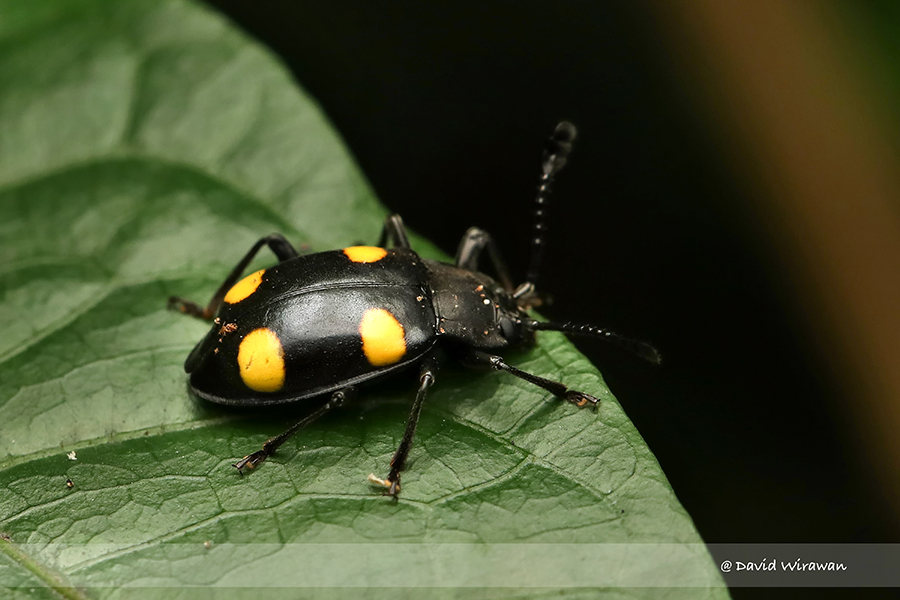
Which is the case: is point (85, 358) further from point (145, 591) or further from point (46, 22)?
point (46, 22)

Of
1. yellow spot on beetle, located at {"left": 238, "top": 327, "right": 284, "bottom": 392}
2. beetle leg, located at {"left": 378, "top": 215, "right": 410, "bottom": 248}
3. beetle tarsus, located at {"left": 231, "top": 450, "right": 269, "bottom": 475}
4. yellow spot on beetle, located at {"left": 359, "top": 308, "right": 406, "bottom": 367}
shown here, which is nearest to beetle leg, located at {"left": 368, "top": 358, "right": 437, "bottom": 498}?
yellow spot on beetle, located at {"left": 359, "top": 308, "right": 406, "bottom": 367}

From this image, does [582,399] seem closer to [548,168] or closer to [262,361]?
[262,361]

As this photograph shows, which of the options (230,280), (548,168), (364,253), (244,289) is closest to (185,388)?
(244,289)

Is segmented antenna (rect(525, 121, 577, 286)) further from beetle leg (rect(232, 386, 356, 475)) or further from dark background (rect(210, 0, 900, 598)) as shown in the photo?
beetle leg (rect(232, 386, 356, 475))

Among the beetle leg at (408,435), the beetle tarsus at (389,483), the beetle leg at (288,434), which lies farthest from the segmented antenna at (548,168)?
the beetle tarsus at (389,483)

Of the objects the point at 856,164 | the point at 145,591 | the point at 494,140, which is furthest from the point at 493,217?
the point at 145,591
